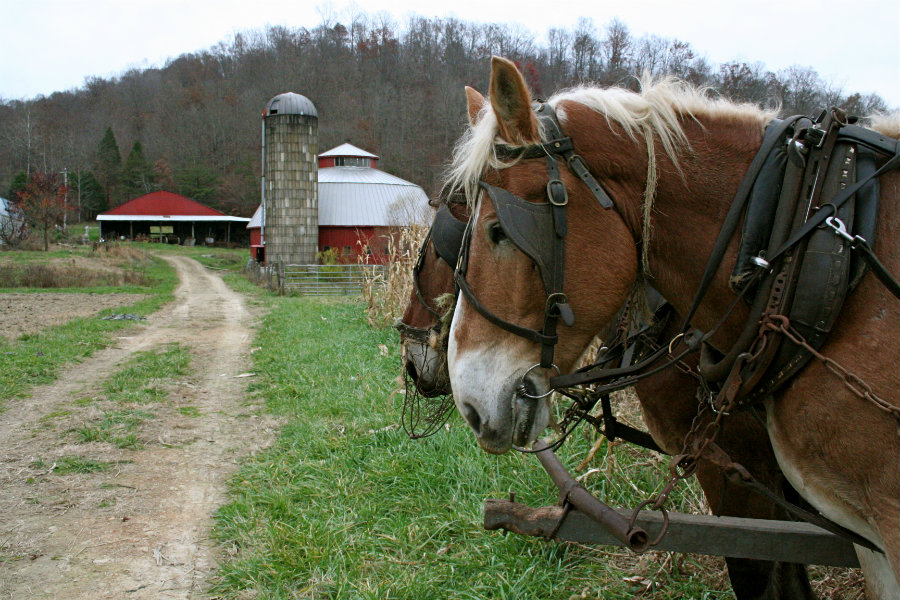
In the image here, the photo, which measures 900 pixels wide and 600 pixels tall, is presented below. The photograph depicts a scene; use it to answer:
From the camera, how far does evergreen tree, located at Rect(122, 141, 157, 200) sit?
67188 millimetres

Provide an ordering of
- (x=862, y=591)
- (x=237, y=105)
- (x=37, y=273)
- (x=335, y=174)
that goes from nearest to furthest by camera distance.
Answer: (x=862, y=591)
(x=37, y=273)
(x=335, y=174)
(x=237, y=105)

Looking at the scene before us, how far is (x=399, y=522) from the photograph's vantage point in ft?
12.4

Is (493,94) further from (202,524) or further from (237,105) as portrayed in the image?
(237,105)

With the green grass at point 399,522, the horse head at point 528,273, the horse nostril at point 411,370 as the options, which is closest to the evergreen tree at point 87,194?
the green grass at point 399,522

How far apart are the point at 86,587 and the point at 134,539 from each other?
0.53 meters

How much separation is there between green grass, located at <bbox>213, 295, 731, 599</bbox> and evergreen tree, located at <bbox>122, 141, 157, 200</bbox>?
233 feet

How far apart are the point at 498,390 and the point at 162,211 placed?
62794mm

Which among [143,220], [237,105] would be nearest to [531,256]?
[143,220]

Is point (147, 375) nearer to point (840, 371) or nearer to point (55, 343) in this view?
point (55, 343)

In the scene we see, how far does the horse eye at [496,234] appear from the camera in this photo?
1.77 m

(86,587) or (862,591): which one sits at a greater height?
(862,591)

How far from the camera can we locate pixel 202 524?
395cm

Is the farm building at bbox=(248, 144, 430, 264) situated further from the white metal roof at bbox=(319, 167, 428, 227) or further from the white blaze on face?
the white blaze on face

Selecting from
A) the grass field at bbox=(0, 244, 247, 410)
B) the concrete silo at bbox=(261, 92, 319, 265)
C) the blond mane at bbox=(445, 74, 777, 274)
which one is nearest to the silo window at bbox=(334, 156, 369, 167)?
the concrete silo at bbox=(261, 92, 319, 265)
